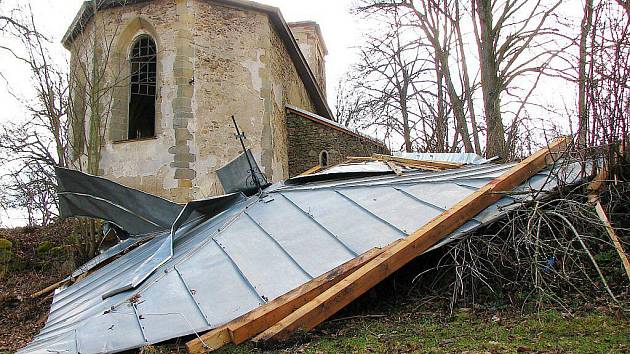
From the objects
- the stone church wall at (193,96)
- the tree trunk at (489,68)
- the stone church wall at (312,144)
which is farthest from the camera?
the stone church wall at (312,144)

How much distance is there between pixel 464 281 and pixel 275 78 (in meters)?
10.0

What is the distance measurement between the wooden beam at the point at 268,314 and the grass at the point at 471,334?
9cm

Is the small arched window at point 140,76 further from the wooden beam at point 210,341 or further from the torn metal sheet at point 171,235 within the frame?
the wooden beam at point 210,341

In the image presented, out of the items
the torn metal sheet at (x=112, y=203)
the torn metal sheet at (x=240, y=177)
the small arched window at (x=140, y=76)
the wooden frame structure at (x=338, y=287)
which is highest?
the small arched window at (x=140, y=76)

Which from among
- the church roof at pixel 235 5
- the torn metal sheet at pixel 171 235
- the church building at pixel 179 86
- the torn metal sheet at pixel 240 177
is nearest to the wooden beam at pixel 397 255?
the torn metal sheet at pixel 171 235

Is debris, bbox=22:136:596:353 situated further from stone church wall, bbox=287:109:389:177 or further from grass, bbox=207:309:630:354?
stone church wall, bbox=287:109:389:177

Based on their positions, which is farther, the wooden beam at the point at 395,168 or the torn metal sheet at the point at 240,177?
the torn metal sheet at the point at 240,177

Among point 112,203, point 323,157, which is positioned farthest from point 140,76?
point 112,203

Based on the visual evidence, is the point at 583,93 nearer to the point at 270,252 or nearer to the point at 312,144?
the point at 270,252

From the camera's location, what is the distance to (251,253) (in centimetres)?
466

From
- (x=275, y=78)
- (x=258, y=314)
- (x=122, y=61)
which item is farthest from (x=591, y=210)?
(x=122, y=61)

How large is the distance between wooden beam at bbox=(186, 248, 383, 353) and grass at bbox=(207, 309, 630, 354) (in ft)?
0.31

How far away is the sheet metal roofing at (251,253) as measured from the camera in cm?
380

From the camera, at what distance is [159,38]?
11977 mm
